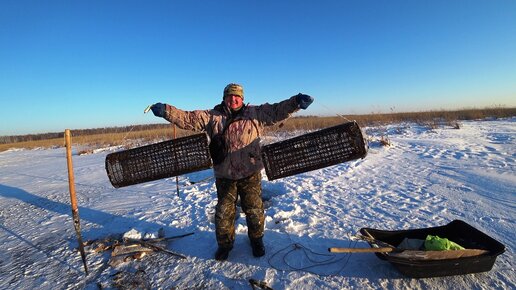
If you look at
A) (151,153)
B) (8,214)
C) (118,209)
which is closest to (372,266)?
(151,153)

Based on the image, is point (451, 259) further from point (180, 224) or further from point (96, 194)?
point (96, 194)

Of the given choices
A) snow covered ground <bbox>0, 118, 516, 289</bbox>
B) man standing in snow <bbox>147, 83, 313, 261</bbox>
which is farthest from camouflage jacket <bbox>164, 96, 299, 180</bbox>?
snow covered ground <bbox>0, 118, 516, 289</bbox>

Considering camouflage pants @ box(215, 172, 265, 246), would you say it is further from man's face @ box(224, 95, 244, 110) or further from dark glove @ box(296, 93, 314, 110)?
dark glove @ box(296, 93, 314, 110)

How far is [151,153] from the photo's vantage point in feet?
11.7

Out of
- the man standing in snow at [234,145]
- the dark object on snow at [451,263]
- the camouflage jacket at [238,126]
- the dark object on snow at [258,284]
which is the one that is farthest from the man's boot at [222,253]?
the dark object on snow at [451,263]

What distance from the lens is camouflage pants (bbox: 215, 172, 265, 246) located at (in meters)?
3.33

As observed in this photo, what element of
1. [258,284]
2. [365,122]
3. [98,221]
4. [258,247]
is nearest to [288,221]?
[258,247]

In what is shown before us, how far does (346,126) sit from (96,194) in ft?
20.1

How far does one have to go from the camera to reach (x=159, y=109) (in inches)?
121

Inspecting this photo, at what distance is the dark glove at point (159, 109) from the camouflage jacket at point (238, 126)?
0.28ft

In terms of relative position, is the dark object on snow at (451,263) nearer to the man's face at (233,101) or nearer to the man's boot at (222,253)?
the man's boot at (222,253)

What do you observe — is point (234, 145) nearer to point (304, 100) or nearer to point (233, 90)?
point (233, 90)

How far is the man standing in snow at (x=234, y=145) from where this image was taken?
321cm

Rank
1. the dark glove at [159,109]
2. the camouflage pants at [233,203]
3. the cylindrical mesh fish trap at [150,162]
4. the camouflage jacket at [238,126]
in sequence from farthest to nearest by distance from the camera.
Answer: the cylindrical mesh fish trap at [150,162] < the camouflage pants at [233,203] < the camouflage jacket at [238,126] < the dark glove at [159,109]
